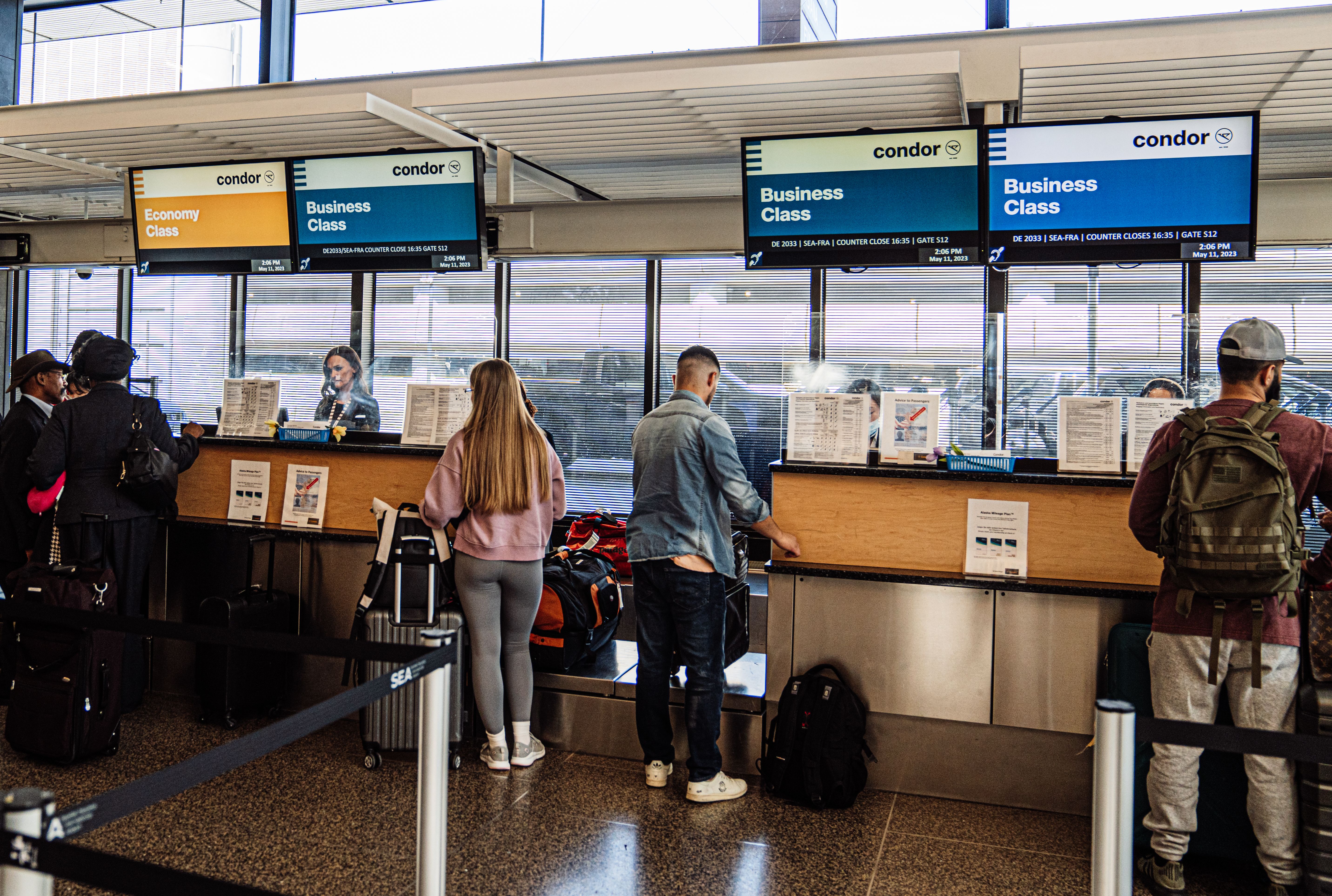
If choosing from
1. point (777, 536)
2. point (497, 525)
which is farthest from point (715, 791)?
point (497, 525)

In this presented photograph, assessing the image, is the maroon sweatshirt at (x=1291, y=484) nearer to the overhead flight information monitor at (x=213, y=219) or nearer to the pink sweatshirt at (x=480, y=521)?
the pink sweatshirt at (x=480, y=521)

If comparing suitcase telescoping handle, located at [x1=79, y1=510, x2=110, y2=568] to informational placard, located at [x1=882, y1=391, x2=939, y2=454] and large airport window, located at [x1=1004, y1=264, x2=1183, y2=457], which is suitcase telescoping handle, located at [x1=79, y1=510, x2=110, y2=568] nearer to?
informational placard, located at [x1=882, y1=391, x2=939, y2=454]

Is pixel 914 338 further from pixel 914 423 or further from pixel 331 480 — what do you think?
pixel 331 480

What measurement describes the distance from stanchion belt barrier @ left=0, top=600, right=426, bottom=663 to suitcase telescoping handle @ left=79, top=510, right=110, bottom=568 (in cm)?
169

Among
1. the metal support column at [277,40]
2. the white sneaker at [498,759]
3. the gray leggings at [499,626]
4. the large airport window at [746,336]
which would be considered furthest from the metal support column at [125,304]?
the white sneaker at [498,759]

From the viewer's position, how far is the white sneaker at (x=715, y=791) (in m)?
3.70

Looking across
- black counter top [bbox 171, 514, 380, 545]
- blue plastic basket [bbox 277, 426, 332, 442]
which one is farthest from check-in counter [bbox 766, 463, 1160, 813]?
blue plastic basket [bbox 277, 426, 332, 442]

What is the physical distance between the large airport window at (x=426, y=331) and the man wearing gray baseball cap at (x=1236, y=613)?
6.15 metres

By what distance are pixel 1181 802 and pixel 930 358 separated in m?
4.50

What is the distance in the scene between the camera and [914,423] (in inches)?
160

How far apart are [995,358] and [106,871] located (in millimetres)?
6619

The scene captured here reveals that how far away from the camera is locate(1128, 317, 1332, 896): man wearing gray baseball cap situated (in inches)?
113

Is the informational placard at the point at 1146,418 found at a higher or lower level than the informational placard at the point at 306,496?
higher

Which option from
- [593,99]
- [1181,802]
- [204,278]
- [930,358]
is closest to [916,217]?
[593,99]
